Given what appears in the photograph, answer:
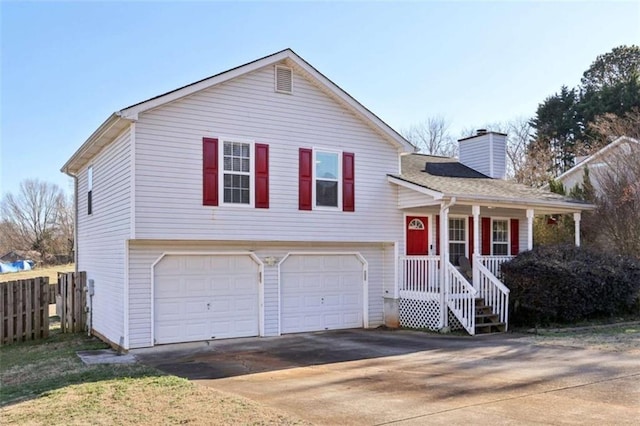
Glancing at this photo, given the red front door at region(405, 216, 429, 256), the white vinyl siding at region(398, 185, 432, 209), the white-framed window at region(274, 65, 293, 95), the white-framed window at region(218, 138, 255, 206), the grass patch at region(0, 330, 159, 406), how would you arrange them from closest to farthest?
the grass patch at region(0, 330, 159, 406)
the white-framed window at region(218, 138, 255, 206)
the white-framed window at region(274, 65, 293, 95)
the white vinyl siding at region(398, 185, 432, 209)
the red front door at region(405, 216, 429, 256)

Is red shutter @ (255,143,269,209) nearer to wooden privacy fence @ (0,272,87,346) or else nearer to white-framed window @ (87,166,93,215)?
white-framed window @ (87,166,93,215)

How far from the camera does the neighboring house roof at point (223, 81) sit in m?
11.4

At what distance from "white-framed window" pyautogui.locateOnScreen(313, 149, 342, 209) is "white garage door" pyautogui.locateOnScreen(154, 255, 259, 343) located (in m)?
2.36

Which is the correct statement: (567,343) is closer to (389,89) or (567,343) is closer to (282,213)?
(282,213)

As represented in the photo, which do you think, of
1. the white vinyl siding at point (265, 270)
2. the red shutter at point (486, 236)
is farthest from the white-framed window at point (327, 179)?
the red shutter at point (486, 236)

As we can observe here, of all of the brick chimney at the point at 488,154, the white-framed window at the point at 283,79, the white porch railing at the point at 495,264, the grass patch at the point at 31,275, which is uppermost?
the white-framed window at the point at 283,79

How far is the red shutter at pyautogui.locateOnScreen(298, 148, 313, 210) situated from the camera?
1330cm

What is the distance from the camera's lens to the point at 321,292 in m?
14.0

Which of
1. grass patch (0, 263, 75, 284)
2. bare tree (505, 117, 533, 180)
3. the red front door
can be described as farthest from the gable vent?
bare tree (505, 117, 533, 180)

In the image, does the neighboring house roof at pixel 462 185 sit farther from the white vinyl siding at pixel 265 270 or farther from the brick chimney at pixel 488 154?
the white vinyl siding at pixel 265 270

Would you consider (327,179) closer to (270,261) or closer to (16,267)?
(270,261)

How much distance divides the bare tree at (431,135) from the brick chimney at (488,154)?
94.2ft

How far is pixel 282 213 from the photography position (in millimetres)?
13016

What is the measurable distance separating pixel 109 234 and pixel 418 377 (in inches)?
326
